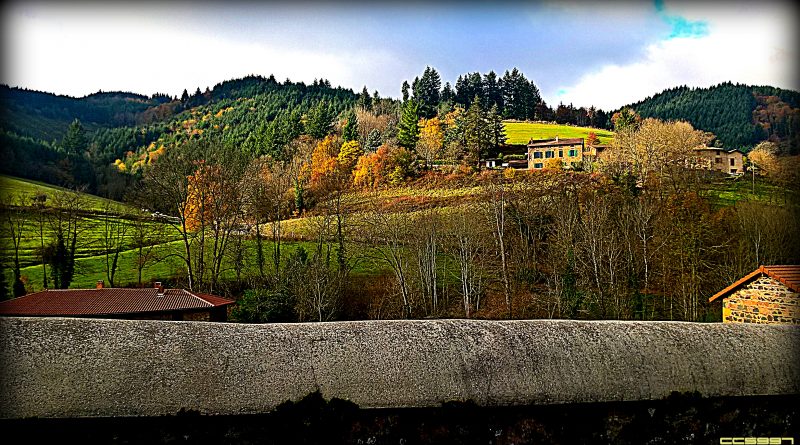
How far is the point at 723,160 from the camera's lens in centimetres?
5603

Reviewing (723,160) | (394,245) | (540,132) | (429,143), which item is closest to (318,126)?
(429,143)

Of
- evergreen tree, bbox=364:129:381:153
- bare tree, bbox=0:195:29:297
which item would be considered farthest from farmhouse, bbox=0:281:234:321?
evergreen tree, bbox=364:129:381:153


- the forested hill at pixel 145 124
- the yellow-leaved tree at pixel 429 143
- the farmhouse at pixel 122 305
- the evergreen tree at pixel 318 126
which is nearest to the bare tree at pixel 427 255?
the farmhouse at pixel 122 305

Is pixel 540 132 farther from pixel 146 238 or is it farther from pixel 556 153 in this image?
pixel 146 238

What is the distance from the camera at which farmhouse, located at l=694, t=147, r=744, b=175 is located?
53500 mm

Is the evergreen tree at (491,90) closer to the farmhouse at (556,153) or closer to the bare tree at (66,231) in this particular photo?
the farmhouse at (556,153)

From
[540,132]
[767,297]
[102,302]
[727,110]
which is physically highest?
[727,110]

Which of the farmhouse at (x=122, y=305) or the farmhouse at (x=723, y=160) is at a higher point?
the farmhouse at (x=723, y=160)

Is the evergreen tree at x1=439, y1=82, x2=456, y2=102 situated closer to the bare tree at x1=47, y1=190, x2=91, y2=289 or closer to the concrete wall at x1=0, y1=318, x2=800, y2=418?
the bare tree at x1=47, y1=190, x2=91, y2=289

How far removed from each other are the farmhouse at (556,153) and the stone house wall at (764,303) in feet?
145

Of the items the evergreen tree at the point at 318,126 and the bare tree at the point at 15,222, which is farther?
the evergreen tree at the point at 318,126

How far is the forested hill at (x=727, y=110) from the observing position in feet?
194

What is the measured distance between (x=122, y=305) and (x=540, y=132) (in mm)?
68157

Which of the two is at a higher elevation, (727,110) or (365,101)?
(365,101)
